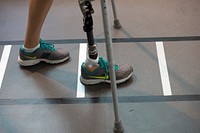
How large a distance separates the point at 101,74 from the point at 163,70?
352 millimetres

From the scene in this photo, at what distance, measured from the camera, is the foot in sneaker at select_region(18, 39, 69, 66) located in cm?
193

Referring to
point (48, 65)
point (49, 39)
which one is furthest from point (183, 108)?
point (49, 39)

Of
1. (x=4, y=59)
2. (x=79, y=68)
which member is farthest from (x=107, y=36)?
(x=4, y=59)

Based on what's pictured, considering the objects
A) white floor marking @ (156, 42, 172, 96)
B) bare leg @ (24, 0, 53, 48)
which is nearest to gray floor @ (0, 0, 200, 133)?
white floor marking @ (156, 42, 172, 96)

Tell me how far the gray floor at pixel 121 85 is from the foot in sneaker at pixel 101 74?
0.03 meters

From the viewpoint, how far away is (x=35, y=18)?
1.77 m

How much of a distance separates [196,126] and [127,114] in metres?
0.32

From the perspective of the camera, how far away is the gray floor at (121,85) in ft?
5.38

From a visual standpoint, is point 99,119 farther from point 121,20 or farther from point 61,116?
point 121,20

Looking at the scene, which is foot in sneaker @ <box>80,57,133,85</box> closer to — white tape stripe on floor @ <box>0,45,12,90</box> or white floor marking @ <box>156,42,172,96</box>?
white floor marking @ <box>156,42,172,96</box>

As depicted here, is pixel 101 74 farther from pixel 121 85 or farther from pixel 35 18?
pixel 35 18

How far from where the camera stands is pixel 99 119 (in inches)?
65.1

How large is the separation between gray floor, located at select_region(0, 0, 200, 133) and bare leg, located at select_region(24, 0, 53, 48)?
0.54 ft

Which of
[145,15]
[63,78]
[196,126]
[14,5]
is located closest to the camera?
[196,126]
